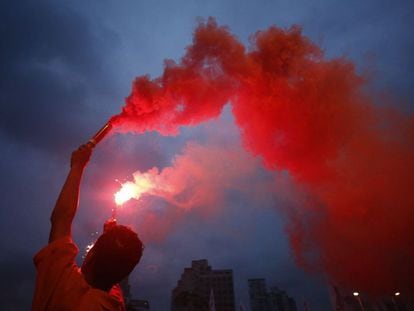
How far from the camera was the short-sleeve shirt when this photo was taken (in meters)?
1.70

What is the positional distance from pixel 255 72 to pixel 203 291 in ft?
339

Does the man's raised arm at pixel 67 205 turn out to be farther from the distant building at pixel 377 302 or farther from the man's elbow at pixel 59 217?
the distant building at pixel 377 302

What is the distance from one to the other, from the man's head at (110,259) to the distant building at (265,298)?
150 m

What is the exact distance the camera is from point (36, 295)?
A: 5.67 feet

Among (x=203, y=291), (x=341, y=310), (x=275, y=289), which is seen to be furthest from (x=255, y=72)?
(x=275, y=289)

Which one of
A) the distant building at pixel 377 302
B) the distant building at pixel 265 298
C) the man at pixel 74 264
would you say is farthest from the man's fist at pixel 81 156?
the distant building at pixel 265 298

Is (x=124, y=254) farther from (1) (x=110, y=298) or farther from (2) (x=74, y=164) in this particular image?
(2) (x=74, y=164)

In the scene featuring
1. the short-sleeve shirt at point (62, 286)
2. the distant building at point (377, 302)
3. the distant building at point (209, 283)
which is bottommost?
the short-sleeve shirt at point (62, 286)

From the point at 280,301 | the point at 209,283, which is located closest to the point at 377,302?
the point at 209,283

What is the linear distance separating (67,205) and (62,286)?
0.65 meters

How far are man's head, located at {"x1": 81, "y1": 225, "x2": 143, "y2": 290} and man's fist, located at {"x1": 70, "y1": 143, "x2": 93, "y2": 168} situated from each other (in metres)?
0.81

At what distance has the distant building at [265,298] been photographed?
133625 millimetres

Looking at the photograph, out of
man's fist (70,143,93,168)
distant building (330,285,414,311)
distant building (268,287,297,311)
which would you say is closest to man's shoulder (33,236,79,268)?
man's fist (70,143,93,168)

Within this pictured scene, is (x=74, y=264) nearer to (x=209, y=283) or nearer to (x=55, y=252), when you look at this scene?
(x=55, y=252)
